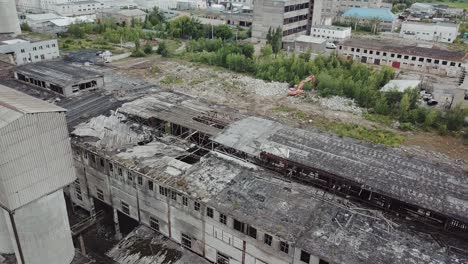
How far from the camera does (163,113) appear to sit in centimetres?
2777

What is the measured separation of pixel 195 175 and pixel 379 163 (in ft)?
36.3

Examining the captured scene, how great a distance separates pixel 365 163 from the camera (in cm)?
2186

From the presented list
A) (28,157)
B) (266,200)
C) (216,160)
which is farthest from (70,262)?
(266,200)

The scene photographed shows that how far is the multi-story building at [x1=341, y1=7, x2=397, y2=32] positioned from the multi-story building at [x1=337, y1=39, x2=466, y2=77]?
28.7 metres

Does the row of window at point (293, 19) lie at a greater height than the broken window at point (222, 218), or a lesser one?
greater

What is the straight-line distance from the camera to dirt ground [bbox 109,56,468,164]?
120ft

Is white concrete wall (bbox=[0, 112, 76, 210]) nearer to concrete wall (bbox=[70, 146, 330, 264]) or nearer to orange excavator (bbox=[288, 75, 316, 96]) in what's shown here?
concrete wall (bbox=[70, 146, 330, 264])

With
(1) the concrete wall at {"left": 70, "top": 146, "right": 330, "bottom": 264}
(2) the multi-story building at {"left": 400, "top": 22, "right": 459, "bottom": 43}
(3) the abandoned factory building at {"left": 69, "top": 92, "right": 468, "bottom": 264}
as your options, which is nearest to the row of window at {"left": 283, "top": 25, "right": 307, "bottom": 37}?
(2) the multi-story building at {"left": 400, "top": 22, "right": 459, "bottom": 43}

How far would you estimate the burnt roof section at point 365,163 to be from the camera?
19.0 meters

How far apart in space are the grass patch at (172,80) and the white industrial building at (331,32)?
38.9m

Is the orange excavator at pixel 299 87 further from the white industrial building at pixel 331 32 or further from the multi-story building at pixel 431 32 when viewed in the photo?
the multi-story building at pixel 431 32

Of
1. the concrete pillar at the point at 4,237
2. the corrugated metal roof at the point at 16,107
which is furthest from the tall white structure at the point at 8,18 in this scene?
the concrete pillar at the point at 4,237

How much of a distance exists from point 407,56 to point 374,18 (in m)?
35.9

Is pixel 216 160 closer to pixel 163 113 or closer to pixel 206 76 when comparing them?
pixel 163 113
